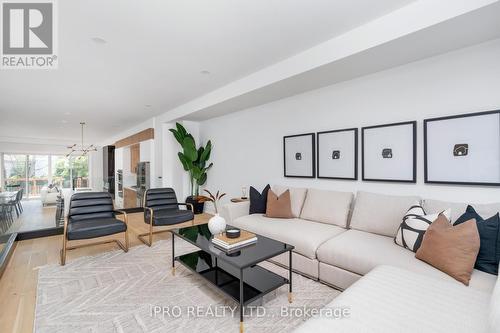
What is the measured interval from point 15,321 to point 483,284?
341 cm

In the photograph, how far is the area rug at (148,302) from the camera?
5.99ft

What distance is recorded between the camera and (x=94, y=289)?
7.70 feet

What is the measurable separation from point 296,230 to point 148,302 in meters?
1.62

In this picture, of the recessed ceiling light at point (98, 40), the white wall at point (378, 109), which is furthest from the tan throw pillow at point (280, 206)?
the recessed ceiling light at point (98, 40)

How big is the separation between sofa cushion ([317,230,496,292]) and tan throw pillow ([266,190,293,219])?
35.3 inches

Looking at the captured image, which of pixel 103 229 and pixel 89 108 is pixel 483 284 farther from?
pixel 89 108

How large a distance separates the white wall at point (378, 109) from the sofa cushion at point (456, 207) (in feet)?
0.64

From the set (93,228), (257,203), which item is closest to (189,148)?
(257,203)

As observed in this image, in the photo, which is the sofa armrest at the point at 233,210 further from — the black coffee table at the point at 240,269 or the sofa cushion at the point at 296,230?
the black coffee table at the point at 240,269

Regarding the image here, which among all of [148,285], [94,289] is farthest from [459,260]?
[94,289]

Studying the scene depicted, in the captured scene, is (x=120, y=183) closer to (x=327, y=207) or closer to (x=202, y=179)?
(x=202, y=179)

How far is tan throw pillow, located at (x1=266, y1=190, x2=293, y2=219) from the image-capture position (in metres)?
3.33

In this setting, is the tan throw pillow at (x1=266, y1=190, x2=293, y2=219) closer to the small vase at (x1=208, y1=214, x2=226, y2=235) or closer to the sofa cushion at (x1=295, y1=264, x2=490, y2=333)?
the small vase at (x1=208, y1=214, x2=226, y2=235)

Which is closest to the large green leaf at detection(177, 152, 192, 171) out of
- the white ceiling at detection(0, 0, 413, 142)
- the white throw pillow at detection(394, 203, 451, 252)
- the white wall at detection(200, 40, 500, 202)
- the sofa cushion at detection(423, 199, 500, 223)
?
the white wall at detection(200, 40, 500, 202)
